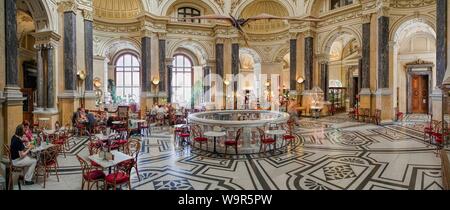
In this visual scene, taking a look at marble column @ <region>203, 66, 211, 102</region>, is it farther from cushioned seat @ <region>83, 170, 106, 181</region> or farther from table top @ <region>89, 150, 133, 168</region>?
cushioned seat @ <region>83, 170, 106, 181</region>

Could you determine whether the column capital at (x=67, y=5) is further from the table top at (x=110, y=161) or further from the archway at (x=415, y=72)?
the archway at (x=415, y=72)

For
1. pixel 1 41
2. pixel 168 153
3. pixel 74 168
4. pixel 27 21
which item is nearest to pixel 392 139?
pixel 168 153

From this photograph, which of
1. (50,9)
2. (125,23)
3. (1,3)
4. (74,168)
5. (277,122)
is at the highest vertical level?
(125,23)

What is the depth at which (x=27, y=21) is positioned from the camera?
41.7 ft

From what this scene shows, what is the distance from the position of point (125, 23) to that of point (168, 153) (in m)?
11.9

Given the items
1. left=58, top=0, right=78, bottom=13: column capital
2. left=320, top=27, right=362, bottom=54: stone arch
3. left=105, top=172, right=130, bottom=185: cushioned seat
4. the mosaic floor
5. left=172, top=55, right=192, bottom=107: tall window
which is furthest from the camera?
left=172, top=55, right=192, bottom=107: tall window

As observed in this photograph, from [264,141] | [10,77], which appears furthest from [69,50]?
[264,141]

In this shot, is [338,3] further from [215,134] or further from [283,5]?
[215,134]

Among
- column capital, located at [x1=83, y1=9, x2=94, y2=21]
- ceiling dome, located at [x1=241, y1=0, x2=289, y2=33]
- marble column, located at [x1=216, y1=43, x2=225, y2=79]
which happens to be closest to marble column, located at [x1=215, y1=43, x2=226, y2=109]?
marble column, located at [x1=216, y1=43, x2=225, y2=79]

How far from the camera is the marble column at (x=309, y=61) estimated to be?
16.0m

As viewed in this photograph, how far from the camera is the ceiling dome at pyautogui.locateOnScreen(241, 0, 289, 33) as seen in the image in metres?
Answer: 18.4

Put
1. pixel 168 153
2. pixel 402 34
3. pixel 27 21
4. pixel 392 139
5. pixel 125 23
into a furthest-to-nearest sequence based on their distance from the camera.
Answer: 1. pixel 125 23
2. pixel 402 34
3. pixel 27 21
4. pixel 392 139
5. pixel 168 153

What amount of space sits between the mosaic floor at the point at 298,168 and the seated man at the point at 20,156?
0.88 ft

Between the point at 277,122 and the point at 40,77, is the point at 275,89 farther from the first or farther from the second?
the point at 40,77
